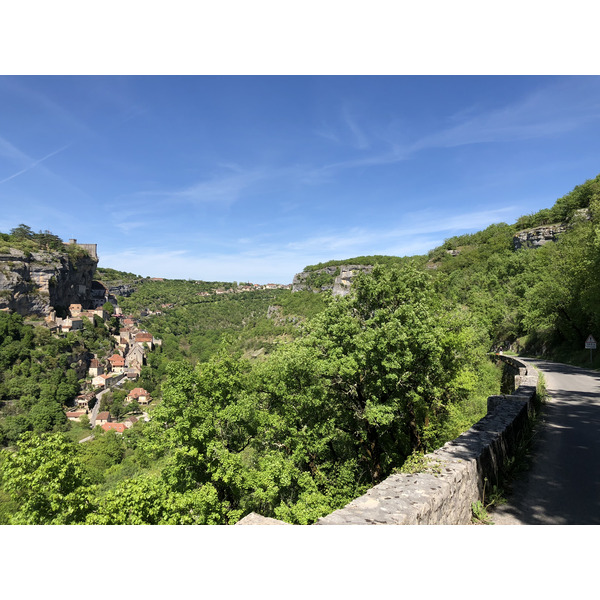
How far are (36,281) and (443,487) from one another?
129156mm

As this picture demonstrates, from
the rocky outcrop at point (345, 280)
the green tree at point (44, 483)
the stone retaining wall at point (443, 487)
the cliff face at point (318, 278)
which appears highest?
the cliff face at point (318, 278)

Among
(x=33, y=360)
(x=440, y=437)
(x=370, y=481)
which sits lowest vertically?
(x=33, y=360)

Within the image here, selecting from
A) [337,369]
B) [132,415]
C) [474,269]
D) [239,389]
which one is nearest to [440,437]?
[337,369]

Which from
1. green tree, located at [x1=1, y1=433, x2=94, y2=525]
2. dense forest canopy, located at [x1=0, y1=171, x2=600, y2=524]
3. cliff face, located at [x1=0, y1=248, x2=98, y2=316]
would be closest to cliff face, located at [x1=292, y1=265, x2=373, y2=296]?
cliff face, located at [x1=0, y1=248, x2=98, y2=316]

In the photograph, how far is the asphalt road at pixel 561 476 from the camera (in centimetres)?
470

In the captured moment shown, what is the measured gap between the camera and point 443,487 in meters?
4.34

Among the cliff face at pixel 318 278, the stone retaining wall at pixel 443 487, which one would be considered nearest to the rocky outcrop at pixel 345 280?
the cliff face at pixel 318 278

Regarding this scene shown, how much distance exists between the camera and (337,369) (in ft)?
37.5

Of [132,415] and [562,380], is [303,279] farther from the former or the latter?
[562,380]

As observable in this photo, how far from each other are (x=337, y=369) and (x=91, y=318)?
12694 centimetres

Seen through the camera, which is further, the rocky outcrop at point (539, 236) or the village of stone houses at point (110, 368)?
the village of stone houses at point (110, 368)

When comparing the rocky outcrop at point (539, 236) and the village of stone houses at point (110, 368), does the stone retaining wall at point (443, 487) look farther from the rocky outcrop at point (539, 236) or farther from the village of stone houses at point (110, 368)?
the village of stone houses at point (110, 368)

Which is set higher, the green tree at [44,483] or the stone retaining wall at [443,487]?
the stone retaining wall at [443,487]

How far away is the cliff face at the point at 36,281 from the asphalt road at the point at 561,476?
121 metres
